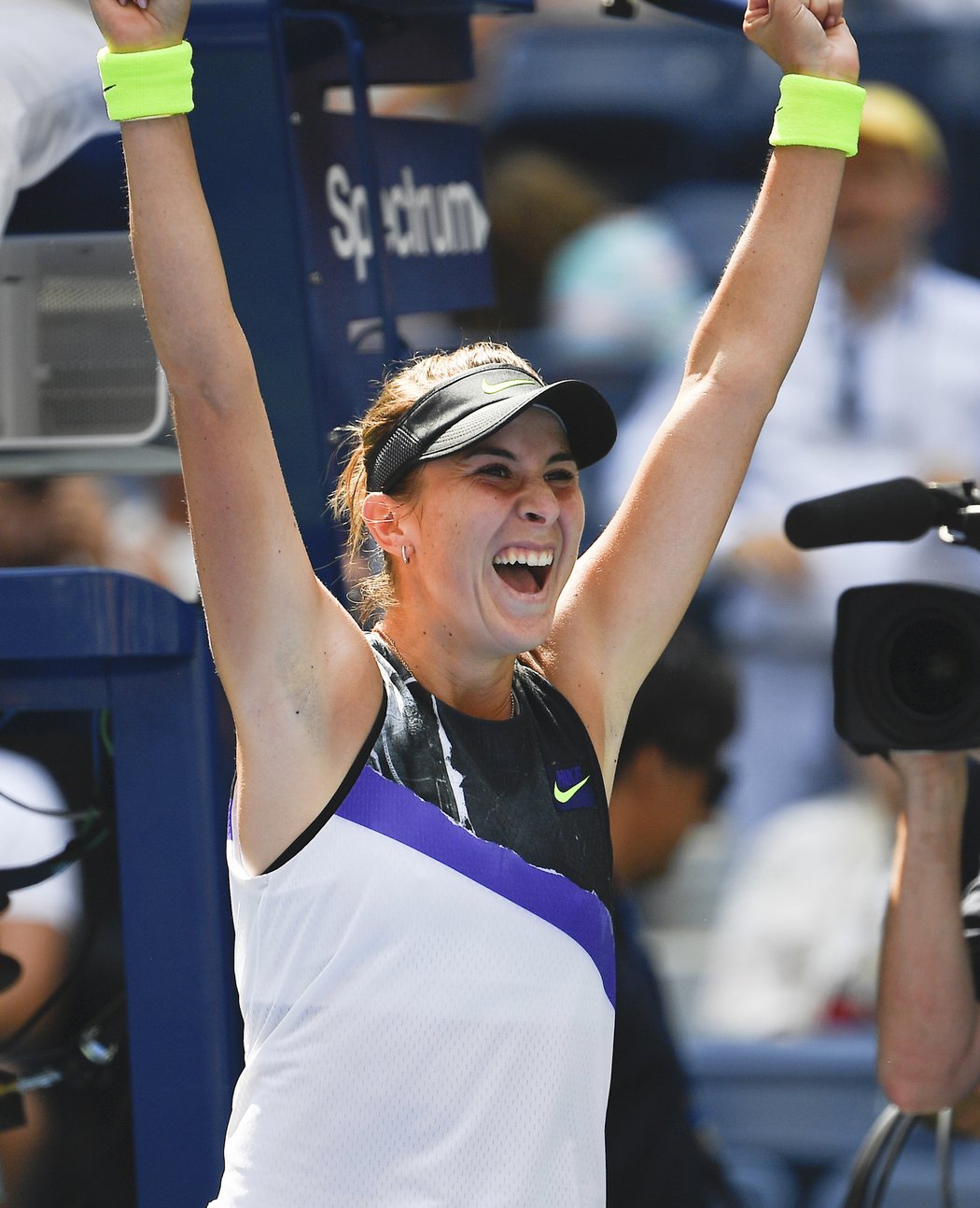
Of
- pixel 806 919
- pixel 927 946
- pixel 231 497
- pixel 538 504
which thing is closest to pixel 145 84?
pixel 231 497

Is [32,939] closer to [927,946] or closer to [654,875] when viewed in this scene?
[927,946]

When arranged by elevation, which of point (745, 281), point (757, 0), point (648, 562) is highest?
point (757, 0)

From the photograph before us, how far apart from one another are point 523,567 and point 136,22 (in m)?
0.51

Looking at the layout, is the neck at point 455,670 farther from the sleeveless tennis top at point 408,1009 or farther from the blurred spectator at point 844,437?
the blurred spectator at point 844,437

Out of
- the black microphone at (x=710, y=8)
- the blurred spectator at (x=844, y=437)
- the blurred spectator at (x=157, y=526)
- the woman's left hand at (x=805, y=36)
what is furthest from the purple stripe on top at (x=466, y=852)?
the blurred spectator at (x=844, y=437)

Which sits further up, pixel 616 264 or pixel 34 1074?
pixel 616 264

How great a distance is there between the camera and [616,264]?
11.7 ft

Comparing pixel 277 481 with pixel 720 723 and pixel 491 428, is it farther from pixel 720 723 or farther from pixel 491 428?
pixel 720 723

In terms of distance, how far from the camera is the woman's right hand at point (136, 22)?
1.27 m

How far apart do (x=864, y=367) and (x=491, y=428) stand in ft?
7.03

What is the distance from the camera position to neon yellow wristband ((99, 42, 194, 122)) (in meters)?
1.26

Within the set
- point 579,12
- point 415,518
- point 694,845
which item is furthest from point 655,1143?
point 579,12

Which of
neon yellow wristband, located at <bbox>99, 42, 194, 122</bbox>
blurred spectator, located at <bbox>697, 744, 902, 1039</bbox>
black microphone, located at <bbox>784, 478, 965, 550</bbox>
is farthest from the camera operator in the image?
blurred spectator, located at <bbox>697, 744, 902, 1039</bbox>

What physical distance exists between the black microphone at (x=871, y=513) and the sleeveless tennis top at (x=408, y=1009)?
55 cm
